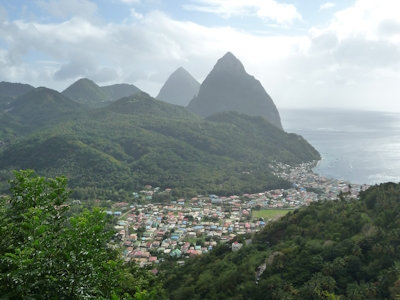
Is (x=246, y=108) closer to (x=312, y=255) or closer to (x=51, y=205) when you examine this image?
(x=312, y=255)

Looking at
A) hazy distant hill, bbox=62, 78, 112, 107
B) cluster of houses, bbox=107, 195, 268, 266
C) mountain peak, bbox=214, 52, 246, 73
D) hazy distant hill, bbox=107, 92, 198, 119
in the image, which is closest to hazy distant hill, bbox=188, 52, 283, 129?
mountain peak, bbox=214, 52, 246, 73

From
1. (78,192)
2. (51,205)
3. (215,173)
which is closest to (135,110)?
(215,173)

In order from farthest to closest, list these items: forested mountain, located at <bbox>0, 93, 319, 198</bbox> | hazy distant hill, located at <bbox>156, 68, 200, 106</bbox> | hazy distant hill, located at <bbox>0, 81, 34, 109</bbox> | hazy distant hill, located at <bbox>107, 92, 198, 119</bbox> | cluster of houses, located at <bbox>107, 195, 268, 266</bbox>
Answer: hazy distant hill, located at <bbox>156, 68, 200, 106</bbox> → hazy distant hill, located at <bbox>0, 81, 34, 109</bbox> → hazy distant hill, located at <bbox>107, 92, 198, 119</bbox> → forested mountain, located at <bbox>0, 93, 319, 198</bbox> → cluster of houses, located at <bbox>107, 195, 268, 266</bbox>

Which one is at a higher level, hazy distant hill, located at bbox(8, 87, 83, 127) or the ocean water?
hazy distant hill, located at bbox(8, 87, 83, 127)

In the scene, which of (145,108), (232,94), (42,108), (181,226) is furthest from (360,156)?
(42,108)

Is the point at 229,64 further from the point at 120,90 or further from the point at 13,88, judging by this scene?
the point at 13,88

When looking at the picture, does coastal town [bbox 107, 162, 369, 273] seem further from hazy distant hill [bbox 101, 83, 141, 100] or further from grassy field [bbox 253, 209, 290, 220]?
hazy distant hill [bbox 101, 83, 141, 100]

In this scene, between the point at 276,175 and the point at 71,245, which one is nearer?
the point at 71,245

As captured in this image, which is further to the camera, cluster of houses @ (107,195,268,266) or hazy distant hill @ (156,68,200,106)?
→ hazy distant hill @ (156,68,200,106)
